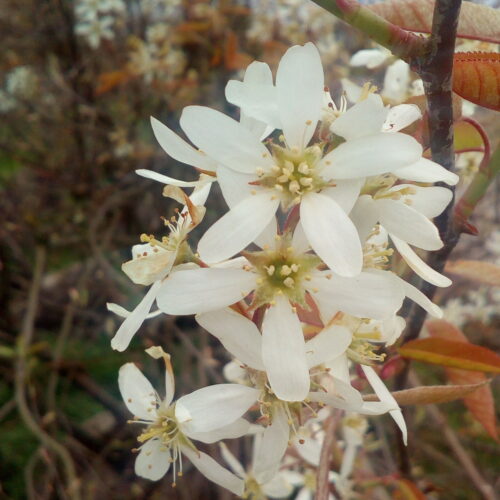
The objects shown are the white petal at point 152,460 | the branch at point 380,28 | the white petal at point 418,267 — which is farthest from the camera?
the white petal at point 152,460

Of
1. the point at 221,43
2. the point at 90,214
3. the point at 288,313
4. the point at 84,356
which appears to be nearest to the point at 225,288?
the point at 288,313

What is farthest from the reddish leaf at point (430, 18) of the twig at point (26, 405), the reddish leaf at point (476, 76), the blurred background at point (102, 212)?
the twig at point (26, 405)

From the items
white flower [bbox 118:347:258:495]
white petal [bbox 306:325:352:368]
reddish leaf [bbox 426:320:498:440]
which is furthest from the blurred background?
white petal [bbox 306:325:352:368]

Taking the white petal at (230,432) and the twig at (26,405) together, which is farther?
the twig at (26,405)

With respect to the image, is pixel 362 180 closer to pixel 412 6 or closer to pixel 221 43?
pixel 412 6

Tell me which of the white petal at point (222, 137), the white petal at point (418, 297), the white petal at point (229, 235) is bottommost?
the white petal at point (418, 297)

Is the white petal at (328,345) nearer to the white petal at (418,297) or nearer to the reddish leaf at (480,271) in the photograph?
the white petal at (418,297)

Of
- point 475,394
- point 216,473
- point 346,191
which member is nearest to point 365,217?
point 346,191
